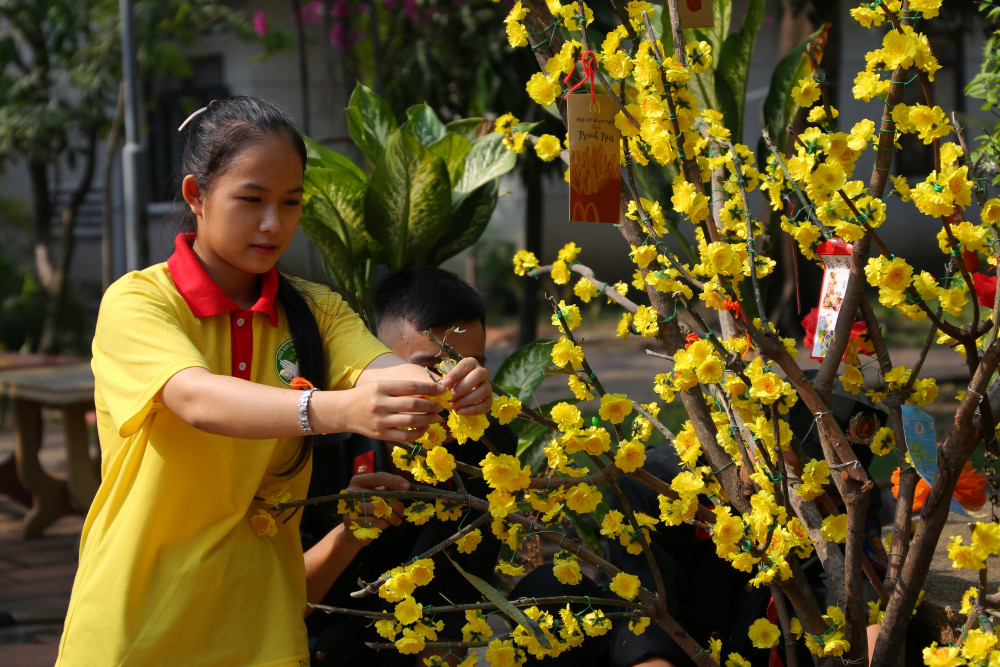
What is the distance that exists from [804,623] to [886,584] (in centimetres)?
17

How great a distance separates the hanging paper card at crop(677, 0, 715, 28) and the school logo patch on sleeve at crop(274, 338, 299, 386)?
0.85 m

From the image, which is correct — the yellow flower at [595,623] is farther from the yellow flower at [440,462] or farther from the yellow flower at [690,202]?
the yellow flower at [690,202]

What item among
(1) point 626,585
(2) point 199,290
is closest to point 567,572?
(1) point 626,585

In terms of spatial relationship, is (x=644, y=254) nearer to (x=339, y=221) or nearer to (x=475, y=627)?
(x=475, y=627)

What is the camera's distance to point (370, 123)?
265 centimetres

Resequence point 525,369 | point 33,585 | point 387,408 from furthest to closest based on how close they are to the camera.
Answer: point 33,585 < point 525,369 < point 387,408

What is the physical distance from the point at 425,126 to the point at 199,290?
1.40 meters

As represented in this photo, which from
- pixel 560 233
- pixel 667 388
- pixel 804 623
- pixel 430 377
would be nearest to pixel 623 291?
pixel 667 388

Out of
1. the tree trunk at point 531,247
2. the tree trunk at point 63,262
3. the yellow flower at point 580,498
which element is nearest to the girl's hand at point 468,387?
the yellow flower at point 580,498

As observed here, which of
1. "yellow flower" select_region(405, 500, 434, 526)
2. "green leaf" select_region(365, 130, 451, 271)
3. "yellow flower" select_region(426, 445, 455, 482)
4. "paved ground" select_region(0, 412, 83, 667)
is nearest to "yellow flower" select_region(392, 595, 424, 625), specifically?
"yellow flower" select_region(405, 500, 434, 526)

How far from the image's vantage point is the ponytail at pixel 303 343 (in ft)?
4.93

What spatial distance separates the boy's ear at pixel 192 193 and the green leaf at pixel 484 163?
109 cm

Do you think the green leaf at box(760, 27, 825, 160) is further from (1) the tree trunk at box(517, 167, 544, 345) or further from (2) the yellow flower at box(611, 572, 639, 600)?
(1) the tree trunk at box(517, 167, 544, 345)

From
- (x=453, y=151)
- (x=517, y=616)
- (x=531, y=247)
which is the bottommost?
A: (x=531, y=247)
